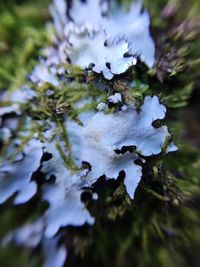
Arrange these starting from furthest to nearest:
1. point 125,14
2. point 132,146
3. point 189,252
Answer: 1. point 189,252
2. point 125,14
3. point 132,146

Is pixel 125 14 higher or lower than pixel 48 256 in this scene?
higher

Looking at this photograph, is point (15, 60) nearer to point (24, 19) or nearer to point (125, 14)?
point (24, 19)

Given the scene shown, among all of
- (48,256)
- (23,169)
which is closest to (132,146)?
(23,169)

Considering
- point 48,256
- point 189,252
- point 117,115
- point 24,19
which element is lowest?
point 189,252

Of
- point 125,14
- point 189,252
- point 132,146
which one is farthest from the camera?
point 189,252

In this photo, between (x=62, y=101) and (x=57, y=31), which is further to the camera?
(x=57, y=31)

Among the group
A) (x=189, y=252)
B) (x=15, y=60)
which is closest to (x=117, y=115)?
(x=15, y=60)

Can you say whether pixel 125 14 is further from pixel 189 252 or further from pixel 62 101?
pixel 189 252

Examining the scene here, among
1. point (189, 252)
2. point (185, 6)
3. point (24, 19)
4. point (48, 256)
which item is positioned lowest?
point (189, 252)

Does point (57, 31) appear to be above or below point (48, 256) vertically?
above
